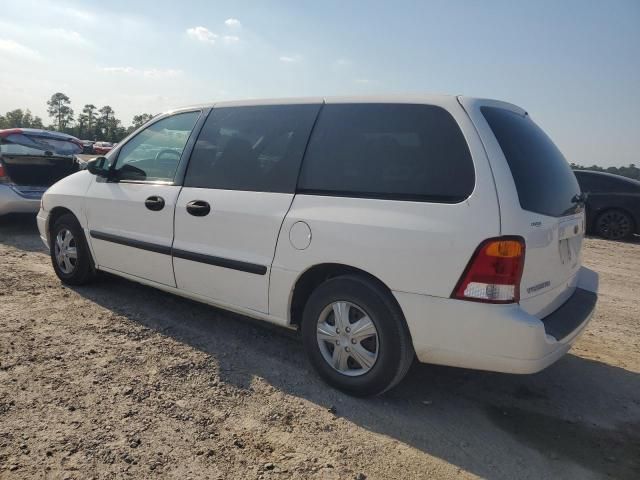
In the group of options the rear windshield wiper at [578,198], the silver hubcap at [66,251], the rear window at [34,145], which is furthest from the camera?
the rear window at [34,145]

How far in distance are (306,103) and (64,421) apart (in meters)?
2.48

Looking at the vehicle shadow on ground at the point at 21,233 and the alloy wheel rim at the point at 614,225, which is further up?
the alloy wheel rim at the point at 614,225

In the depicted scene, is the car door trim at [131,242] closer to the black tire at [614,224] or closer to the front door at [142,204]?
the front door at [142,204]

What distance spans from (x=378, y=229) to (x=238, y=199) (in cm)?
117

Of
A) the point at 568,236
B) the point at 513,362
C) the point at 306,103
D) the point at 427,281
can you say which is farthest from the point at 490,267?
the point at 306,103

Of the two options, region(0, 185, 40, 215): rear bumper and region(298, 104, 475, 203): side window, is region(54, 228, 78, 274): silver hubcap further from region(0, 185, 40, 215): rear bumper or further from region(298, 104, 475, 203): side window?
region(0, 185, 40, 215): rear bumper

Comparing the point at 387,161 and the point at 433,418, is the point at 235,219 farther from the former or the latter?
the point at 433,418

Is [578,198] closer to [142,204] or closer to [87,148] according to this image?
[142,204]

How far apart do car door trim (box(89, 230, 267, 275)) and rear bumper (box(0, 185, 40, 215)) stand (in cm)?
377

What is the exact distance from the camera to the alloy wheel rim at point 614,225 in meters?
10.5

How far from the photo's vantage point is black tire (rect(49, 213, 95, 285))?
4.84m

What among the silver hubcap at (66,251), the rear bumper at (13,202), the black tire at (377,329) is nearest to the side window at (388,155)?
the black tire at (377,329)

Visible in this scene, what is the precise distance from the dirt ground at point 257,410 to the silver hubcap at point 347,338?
0.69 feet

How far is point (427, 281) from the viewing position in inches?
106
